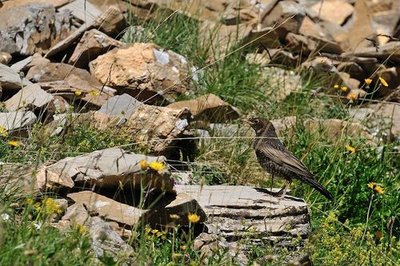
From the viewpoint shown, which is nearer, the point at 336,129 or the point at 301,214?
the point at 301,214

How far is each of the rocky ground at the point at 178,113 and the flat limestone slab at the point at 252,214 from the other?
12 mm

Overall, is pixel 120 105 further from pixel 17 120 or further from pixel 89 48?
pixel 89 48

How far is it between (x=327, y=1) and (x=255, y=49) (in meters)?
2.83

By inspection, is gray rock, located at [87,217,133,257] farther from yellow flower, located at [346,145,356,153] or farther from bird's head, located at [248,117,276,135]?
yellow flower, located at [346,145,356,153]

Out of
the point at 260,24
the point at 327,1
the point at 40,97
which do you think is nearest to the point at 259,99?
the point at 260,24

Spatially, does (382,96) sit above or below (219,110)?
below

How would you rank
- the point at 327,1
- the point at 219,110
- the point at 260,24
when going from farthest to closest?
the point at 327,1 → the point at 260,24 → the point at 219,110

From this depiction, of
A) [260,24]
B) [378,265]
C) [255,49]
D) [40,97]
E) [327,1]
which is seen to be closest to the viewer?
[378,265]

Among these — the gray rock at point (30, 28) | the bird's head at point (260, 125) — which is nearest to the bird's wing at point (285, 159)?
the bird's head at point (260, 125)

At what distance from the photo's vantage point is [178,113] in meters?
8.62

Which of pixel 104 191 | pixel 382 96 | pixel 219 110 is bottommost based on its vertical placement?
pixel 382 96

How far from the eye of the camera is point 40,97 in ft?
28.3

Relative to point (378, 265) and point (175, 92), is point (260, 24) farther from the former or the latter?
point (378, 265)

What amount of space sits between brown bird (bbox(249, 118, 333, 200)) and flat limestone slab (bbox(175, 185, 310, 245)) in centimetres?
30
